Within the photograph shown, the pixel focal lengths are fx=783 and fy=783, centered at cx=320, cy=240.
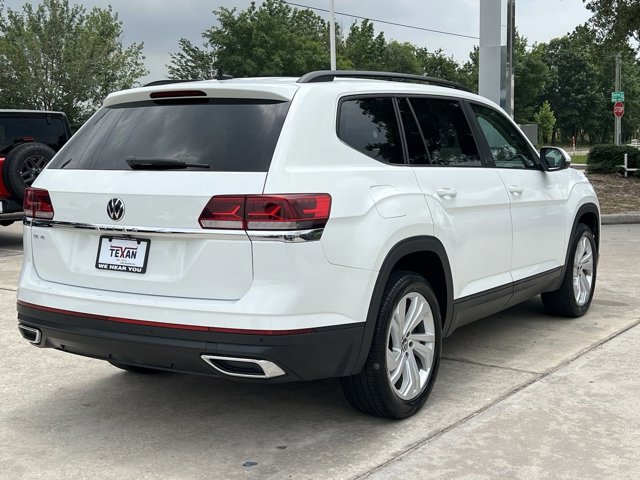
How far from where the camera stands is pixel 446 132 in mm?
4793

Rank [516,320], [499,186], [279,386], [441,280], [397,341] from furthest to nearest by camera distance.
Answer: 1. [516,320]
2. [499,186]
3. [279,386]
4. [441,280]
5. [397,341]

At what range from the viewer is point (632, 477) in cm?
343

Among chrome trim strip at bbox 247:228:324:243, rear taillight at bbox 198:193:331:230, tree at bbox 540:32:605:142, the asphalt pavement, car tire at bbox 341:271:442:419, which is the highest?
tree at bbox 540:32:605:142

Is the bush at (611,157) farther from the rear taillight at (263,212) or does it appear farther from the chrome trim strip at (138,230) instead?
the chrome trim strip at (138,230)

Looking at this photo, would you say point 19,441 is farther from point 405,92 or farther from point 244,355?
point 405,92

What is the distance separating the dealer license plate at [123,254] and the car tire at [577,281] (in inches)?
147

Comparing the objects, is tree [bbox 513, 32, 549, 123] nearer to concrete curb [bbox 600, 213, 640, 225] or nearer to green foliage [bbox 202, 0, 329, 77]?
green foliage [bbox 202, 0, 329, 77]

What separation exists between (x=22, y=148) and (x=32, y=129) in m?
0.76

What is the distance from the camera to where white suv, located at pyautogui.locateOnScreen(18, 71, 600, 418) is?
343cm

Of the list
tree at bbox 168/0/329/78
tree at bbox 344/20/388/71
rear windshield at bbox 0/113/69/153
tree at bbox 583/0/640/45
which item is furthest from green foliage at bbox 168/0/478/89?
rear windshield at bbox 0/113/69/153

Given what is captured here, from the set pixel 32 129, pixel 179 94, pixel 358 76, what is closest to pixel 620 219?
pixel 32 129

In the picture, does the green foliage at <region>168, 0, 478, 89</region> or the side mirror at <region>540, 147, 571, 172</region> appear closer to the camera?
the side mirror at <region>540, 147, 571, 172</region>

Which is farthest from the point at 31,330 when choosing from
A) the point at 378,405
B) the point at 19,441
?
the point at 378,405

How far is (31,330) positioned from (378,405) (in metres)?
1.80
